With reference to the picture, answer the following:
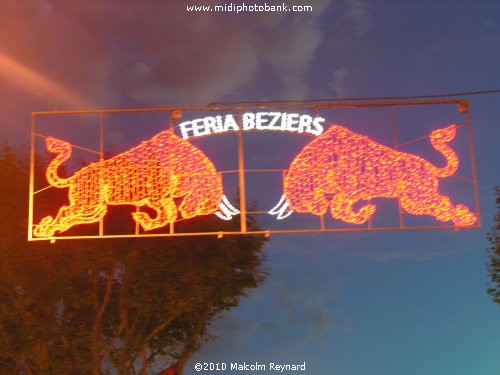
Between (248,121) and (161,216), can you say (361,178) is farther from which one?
(161,216)

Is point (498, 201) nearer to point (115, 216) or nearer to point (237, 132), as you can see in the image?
point (237, 132)

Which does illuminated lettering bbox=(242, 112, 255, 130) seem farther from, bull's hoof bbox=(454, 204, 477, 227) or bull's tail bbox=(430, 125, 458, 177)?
bull's hoof bbox=(454, 204, 477, 227)

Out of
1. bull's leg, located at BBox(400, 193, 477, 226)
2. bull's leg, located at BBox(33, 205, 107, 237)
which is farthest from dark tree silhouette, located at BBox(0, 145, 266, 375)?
bull's leg, located at BBox(400, 193, 477, 226)

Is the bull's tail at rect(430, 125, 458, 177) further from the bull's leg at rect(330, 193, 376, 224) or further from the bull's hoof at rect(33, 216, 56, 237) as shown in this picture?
Result: the bull's hoof at rect(33, 216, 56, 237)

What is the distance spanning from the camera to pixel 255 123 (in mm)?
12992

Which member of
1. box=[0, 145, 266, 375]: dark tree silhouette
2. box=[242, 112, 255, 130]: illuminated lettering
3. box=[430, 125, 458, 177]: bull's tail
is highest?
box=[242, 112, 255, 130]: illuminated lettering

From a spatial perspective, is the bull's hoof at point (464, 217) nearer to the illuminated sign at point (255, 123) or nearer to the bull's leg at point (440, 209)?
the bull's leg at point (440, 209)

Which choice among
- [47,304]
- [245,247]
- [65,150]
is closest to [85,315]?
[47,304]

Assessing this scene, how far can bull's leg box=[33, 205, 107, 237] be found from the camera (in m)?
13.2

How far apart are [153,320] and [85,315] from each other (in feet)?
6.22

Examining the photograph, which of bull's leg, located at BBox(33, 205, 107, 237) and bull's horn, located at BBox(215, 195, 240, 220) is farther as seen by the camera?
bull's leg, located at BBox(33, 205, 107, 237)

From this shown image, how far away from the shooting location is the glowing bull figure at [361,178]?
13070 millimetres

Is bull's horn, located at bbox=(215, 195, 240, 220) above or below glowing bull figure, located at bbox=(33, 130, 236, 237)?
below

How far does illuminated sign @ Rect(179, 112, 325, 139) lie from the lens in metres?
12.9
